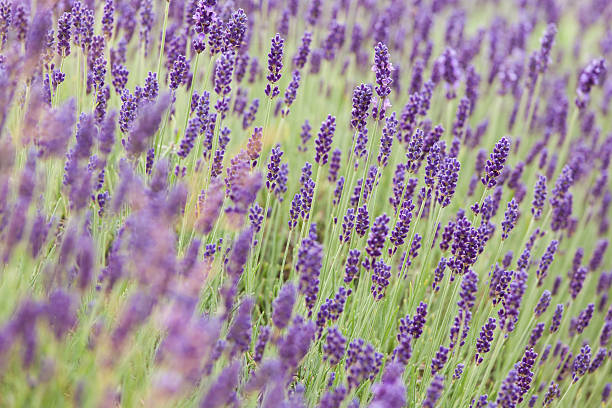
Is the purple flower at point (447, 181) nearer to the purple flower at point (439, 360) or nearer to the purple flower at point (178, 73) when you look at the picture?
the purple flower at point (439, 360)

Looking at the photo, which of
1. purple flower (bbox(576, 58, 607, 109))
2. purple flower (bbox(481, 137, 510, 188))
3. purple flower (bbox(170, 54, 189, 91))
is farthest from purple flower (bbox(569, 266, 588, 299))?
purple flower (bbox(170, 54, 189, 91))

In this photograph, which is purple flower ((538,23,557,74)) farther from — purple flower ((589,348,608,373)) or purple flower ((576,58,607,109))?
purple flower ((589,348,608,373))

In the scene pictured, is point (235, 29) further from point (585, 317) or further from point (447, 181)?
point (585, 317)

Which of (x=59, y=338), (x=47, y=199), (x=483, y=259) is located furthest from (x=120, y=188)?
(x=483, y=259)

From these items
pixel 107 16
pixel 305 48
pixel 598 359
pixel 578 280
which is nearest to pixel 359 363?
pixel 598 359

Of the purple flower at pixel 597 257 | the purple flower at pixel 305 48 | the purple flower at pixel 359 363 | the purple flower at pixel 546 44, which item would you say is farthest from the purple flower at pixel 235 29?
the purple flower at pixel 546 44

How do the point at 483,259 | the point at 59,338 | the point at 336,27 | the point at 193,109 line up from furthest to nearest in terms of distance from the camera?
the point at 336,27
the point at 483,259
the point at 193,109
the point at 59,338

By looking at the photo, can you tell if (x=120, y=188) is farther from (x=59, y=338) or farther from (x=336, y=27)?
(x=336, y=27)

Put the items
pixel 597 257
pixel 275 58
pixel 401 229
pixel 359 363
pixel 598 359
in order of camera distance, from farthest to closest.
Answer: pixel 597 257, pixel 598 359, pixel 275 58, pixel 401 229, pixel 359 363

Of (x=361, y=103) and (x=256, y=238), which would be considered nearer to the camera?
(x=361, y=103)
